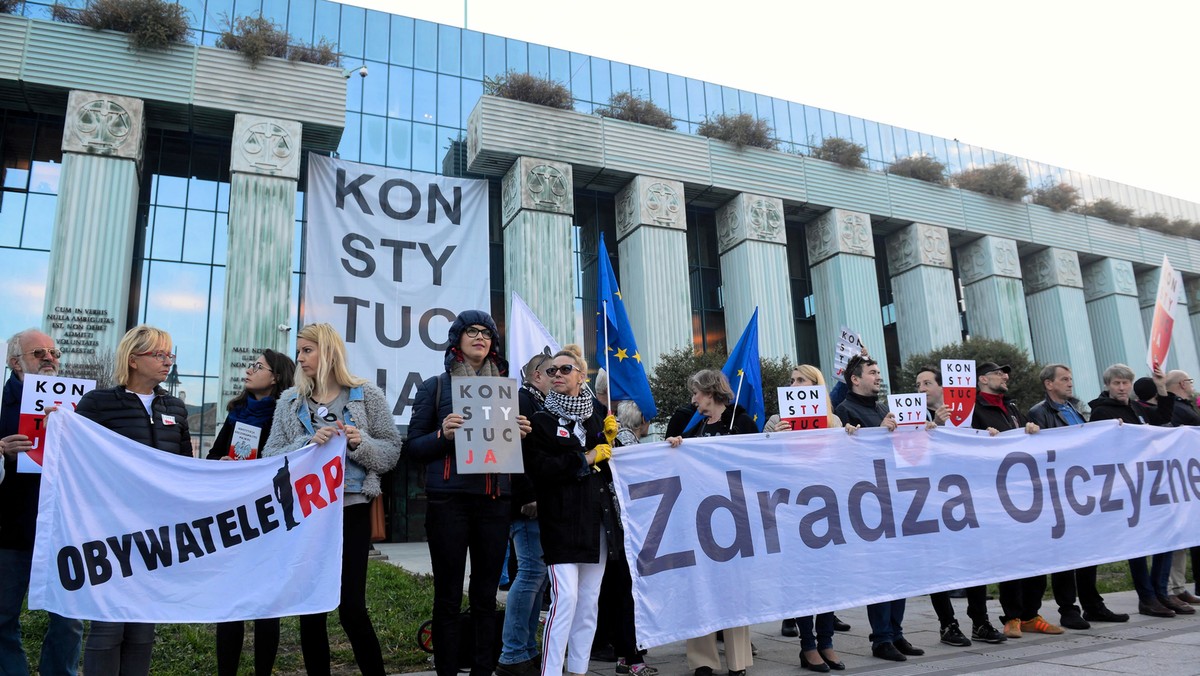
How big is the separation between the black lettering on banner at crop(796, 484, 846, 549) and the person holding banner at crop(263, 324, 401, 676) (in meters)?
2.84

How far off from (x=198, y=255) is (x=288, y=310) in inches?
167

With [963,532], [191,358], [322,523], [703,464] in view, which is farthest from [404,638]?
[191,358]

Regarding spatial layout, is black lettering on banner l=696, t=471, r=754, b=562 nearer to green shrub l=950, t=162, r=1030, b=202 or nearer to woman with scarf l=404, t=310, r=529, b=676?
woman with scarf l=404, t=310, r=529, b=676

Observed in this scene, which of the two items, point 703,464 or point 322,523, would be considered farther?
point 703,464

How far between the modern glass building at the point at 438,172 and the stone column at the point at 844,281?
0.64 ft

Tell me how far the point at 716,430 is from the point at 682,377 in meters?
16.5

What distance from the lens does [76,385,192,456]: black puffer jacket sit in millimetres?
4156

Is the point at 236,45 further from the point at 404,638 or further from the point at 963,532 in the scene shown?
the point at 963,532

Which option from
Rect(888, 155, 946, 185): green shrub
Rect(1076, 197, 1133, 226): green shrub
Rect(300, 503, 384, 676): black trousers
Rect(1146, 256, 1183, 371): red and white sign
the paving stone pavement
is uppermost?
Rect(888, 155, 946, 185): green shrub

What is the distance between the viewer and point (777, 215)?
2770 cm

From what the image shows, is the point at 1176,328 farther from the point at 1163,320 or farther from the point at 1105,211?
the point at 1163,320

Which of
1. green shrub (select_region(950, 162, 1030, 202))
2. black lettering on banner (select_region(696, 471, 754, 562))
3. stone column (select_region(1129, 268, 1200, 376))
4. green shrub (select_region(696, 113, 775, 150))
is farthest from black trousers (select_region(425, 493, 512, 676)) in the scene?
stone column (select_region(1129, 268, 1200, 376))

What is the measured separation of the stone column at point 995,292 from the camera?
3130 centimetres

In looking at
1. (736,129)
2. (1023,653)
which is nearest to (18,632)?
(1023,653)
